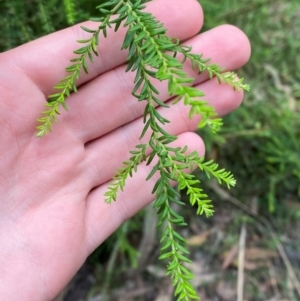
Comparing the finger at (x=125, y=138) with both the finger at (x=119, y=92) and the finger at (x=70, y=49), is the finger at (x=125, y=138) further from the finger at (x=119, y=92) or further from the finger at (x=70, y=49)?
the finger at (x=70, y=49)

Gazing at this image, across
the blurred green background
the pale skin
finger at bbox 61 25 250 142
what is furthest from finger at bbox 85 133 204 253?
the blurred green background

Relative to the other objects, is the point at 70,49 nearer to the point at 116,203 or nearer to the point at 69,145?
the point at 69,145

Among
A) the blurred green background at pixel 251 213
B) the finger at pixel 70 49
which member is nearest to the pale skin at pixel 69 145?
the finger at pixel 70 49

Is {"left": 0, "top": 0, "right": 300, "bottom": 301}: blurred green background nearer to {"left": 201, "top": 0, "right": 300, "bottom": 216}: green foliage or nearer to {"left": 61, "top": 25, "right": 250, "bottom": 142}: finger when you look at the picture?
{"left": 201, "top": 0, "right": 300, "bottom": 216}: green foliage

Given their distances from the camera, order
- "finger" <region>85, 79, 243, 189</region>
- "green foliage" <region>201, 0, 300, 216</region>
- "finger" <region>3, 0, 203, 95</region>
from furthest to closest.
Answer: "green foliage" <region>201, 0, 300, 216</region> < "finger" <region>85, 79, 243, 189</region> < "finger" <region>3, 0, 203, 95</region>

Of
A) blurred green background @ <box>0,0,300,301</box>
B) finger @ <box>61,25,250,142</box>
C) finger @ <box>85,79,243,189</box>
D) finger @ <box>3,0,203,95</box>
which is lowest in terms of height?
blurred green background @ <box>0,0,300,301</box>

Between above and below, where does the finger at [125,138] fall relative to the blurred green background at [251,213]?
above

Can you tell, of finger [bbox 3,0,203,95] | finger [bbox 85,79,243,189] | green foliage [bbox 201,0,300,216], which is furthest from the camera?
green foliage [bbox 201,0,300,216]

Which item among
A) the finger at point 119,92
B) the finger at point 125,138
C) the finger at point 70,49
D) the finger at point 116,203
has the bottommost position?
the finger at point 116,203

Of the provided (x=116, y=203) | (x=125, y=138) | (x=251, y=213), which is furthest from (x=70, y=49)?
(x=251, y=213)
